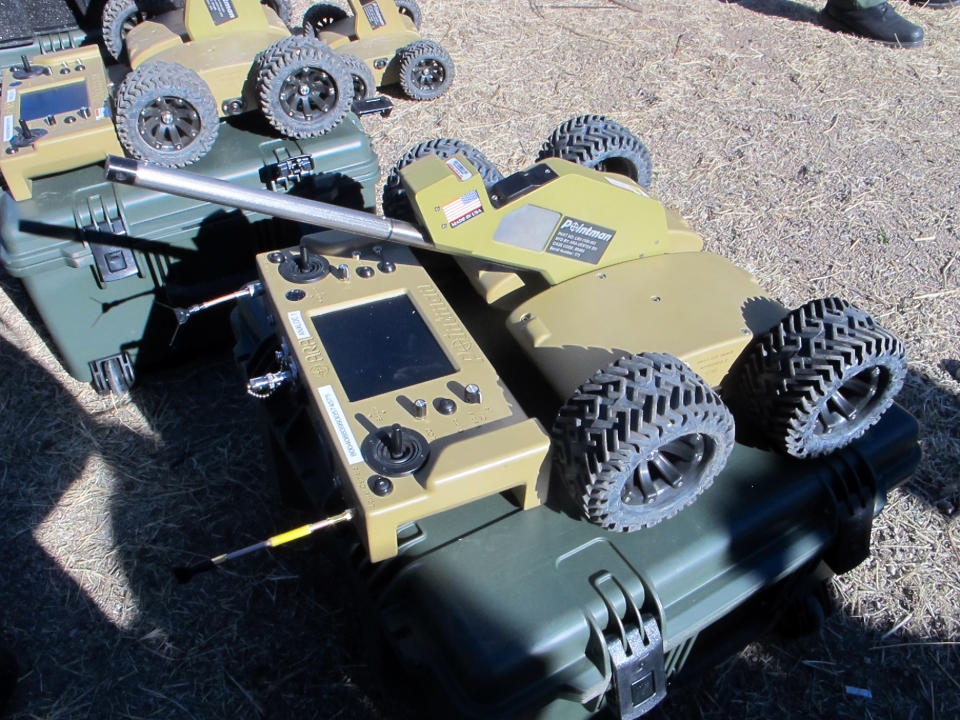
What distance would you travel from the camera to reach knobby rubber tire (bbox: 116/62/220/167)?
259 centimetres

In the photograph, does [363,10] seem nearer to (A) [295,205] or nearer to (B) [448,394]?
(A) [295,205]

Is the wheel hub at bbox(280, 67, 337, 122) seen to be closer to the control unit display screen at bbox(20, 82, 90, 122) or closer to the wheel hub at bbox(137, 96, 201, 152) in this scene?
the wheel hub at bbox(137, 96, 201, 152)

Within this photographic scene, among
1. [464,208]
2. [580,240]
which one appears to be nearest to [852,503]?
[580,240]

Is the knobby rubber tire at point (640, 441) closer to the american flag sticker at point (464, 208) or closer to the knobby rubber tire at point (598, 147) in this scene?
the american flag sticker at point (464, 208)

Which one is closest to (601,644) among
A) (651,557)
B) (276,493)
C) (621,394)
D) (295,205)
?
(651,557)

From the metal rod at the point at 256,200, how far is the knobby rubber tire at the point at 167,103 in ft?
3.06

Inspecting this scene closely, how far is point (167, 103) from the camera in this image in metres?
2.68

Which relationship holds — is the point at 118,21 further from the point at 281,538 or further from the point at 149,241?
the point at 281,538

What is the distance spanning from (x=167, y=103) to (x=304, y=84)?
46 centimetres

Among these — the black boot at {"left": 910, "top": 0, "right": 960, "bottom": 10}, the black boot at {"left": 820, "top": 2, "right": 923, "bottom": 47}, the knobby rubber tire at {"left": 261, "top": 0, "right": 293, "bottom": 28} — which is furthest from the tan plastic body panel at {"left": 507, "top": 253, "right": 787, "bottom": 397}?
the black boot at {"left": 910, "top": 0, "right": 960, "bottom": 10}

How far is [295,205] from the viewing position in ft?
6.05

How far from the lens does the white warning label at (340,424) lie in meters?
1.69

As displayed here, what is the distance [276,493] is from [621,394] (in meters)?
1.45

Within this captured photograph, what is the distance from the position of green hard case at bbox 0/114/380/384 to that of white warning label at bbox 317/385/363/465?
1.20m
